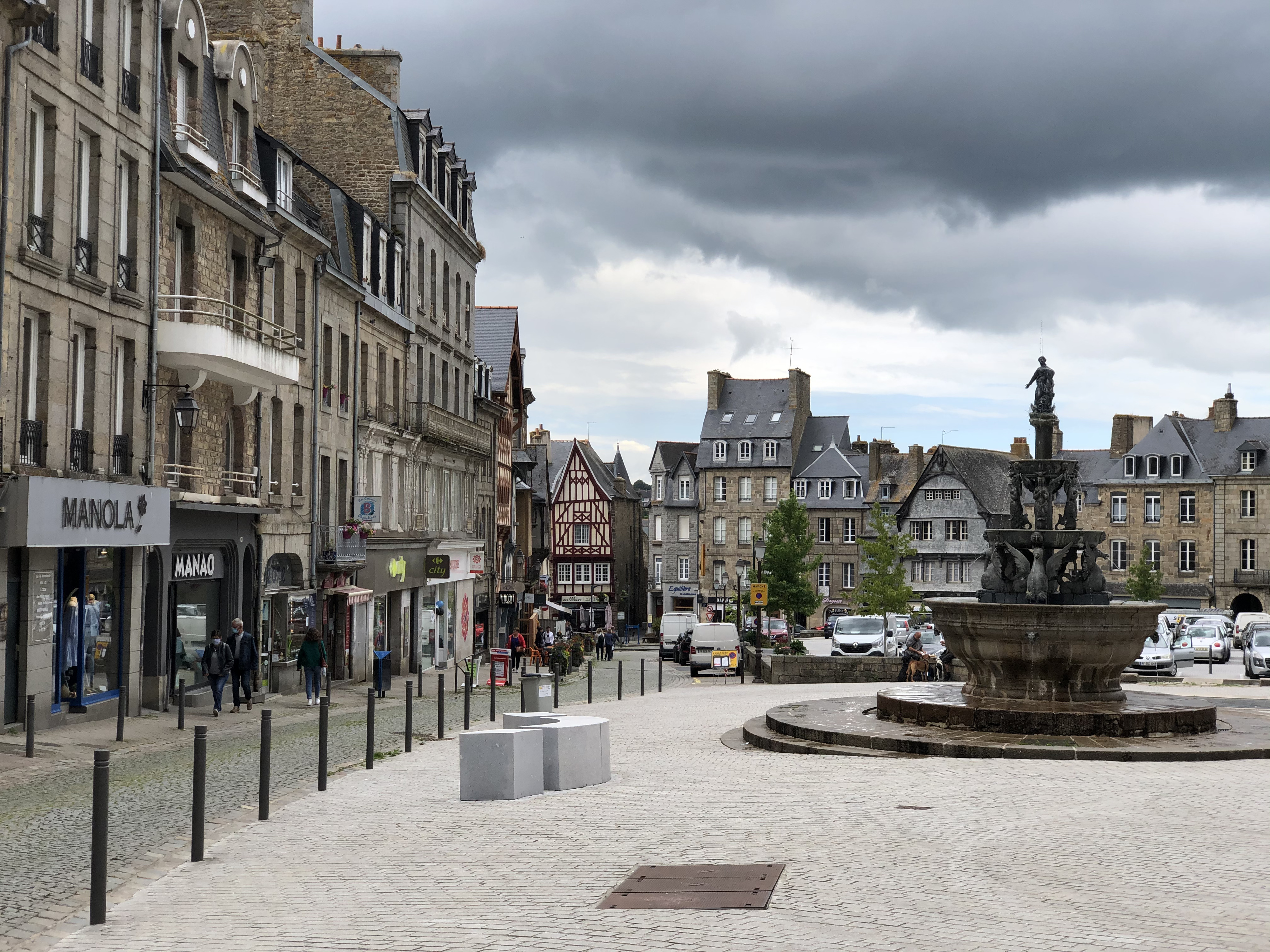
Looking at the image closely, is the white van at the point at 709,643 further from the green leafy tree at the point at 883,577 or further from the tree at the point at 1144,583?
the tree at the point at 1144,583

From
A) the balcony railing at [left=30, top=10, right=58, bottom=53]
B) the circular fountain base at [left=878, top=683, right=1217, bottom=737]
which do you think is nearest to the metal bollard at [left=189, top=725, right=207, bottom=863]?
the circular fountain base at [left=878, top=683, right=1217, bottom=737]

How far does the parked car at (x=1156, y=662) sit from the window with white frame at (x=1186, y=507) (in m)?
48.9

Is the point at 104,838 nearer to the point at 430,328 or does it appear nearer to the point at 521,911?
the point at 521,911

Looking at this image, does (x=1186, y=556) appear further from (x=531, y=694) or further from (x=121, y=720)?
(x=121, y=720)

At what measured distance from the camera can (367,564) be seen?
35.8 metres

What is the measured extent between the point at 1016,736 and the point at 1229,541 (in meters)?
72.7

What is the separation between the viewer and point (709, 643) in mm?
42531

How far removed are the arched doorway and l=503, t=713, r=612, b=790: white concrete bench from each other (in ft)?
249

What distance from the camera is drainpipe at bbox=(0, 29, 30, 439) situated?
719 inches

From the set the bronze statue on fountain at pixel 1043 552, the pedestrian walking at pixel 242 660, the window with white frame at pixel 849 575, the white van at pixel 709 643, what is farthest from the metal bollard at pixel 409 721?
the window with white frame at pixel 849 575

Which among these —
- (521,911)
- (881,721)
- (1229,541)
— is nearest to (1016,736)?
(881,721)

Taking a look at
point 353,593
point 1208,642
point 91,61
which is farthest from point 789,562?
point 91,61

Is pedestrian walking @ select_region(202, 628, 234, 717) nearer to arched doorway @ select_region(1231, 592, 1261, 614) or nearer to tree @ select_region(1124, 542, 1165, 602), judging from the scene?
tree @ select_region(1124, 542, 1165, 602)

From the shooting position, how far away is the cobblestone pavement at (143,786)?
9.54 meters
